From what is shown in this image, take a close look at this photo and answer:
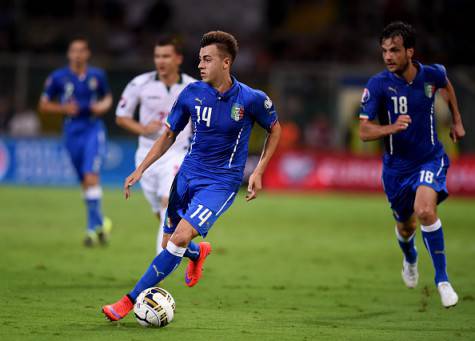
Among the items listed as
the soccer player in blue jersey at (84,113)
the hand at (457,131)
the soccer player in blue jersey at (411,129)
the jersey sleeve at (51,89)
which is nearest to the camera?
the soccer player in blue jersey at (411,129)

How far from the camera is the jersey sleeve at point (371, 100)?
29.8 ft

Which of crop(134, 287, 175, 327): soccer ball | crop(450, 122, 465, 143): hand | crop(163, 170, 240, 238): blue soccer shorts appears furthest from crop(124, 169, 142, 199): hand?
crop(450, 122, 465, 143): hand

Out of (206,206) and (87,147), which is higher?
(206,206)

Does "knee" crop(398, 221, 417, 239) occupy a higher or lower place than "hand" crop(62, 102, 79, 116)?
lower

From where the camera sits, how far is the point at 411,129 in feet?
30.2

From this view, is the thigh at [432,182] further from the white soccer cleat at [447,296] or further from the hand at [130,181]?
the hand at [130,181]

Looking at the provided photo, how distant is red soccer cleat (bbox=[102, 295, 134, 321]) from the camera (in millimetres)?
7559

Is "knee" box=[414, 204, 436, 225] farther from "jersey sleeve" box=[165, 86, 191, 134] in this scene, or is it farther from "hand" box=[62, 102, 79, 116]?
"hand" box=[62, 102, 79, 116]

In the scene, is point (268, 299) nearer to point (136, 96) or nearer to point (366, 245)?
point (136, 96)

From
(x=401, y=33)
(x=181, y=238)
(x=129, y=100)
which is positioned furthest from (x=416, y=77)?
(x=129, y=100)

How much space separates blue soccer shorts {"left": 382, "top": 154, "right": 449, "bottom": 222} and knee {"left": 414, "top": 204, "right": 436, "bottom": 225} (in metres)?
0.26

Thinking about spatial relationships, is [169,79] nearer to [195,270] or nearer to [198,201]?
[195,270]

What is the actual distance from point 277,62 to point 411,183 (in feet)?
59.6

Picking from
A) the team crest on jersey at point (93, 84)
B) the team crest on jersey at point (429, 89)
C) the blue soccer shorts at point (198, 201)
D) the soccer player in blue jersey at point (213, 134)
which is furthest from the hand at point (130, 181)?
the team crest on jersey at point (93, 84)
